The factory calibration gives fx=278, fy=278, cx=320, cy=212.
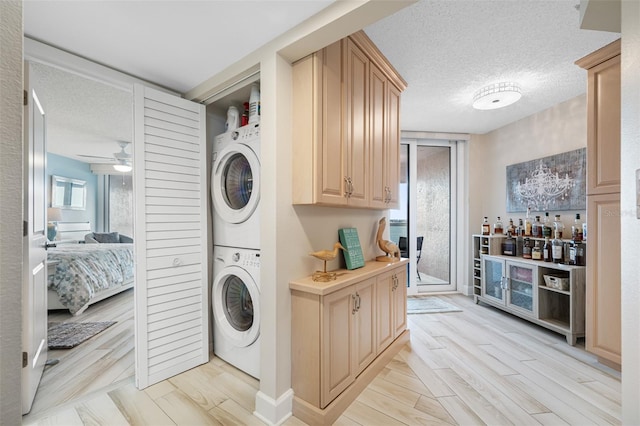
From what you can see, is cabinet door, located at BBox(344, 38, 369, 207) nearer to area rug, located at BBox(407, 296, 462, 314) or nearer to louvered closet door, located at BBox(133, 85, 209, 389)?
louvered closet door, located at BBox(133, 85, 209, 389)

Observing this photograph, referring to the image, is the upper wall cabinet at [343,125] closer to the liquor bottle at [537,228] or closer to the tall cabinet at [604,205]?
the tall cabinet at [604,205]

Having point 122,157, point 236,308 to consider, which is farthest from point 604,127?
point 122,157

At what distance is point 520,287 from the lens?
3.14 meters

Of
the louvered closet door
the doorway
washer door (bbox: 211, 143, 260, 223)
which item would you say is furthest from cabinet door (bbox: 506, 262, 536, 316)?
the louvered closet door

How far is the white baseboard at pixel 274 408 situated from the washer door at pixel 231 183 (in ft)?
3.70

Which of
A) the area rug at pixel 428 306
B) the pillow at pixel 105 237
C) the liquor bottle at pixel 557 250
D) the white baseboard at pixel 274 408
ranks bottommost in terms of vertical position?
the area rug at pixel 428 306

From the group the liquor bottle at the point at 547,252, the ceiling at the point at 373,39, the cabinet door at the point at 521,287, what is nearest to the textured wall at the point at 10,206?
the ceiling at the point at 373,39

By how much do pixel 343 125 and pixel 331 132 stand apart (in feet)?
0.52

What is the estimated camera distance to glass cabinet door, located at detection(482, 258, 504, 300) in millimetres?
3396

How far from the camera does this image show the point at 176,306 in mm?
2047

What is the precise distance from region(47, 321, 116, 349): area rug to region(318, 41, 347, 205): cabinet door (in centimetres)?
276

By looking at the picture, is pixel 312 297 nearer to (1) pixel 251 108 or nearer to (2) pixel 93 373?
(1) pixel 251 108

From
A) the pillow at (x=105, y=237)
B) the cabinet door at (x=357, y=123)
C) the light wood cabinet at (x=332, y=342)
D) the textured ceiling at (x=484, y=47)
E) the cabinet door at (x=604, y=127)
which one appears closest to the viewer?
the light wood cabinet at (x=332, y=342)

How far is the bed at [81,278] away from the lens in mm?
3215
